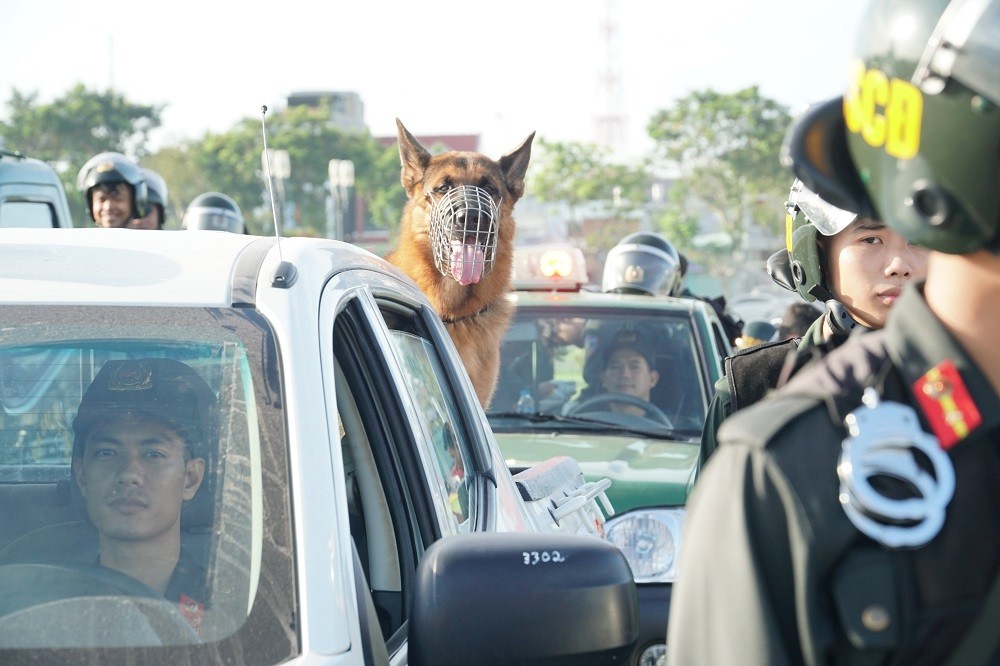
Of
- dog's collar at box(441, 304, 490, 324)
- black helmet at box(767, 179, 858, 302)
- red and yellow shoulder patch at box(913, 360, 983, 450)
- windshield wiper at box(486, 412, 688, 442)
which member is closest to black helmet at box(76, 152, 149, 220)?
dog's collar at box(441, 304, 490, 324)

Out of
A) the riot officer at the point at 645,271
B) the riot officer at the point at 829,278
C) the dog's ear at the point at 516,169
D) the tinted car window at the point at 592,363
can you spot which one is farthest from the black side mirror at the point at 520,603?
the riot officer at the point at 645,271

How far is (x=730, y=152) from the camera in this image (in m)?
52.5

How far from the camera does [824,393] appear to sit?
147cm

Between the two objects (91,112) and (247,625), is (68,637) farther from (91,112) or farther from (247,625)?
(91,112)

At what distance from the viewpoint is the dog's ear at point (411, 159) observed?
6695 mm

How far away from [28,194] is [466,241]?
4.41 metres

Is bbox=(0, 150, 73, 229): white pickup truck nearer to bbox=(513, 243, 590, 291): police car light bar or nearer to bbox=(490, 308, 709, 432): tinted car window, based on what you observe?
bbox=(513, 243, 590, 291): police car light bar

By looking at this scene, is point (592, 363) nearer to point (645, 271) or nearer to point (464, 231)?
point (464, 231)

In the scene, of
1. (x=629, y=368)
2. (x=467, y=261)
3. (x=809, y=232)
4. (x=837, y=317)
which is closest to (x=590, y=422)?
(x=629, y=368)

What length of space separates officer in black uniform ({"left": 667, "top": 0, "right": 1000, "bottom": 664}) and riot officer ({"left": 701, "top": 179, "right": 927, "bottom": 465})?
1.81 m

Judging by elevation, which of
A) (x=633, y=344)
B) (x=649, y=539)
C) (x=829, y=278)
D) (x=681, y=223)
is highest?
(x=829, y=278)

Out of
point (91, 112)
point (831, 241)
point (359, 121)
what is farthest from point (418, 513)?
point (359, 121)

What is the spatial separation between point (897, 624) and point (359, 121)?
96.3 metres

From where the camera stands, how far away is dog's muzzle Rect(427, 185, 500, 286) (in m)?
6.29
